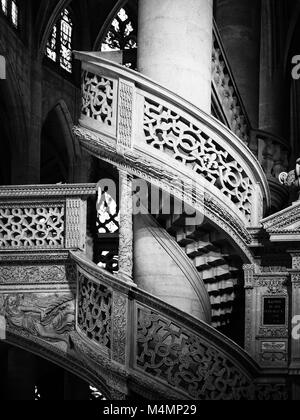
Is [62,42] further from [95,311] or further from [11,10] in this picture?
[95,311]

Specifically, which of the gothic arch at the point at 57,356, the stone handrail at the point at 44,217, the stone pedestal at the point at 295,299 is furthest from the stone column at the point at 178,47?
the gothic arch at the point at 57,356

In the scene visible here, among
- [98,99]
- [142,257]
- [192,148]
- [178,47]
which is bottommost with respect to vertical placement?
[142,257]

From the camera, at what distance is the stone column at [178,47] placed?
1659cm

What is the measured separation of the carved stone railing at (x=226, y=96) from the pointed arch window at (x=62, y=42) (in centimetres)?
1408

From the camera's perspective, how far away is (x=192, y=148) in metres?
16.4

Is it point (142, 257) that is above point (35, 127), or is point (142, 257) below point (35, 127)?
below

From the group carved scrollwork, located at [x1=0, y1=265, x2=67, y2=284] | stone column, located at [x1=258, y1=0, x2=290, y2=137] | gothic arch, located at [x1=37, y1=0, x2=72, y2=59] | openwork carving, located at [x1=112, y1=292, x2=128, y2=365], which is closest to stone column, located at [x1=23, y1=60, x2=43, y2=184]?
gothic arch, located at [x1=37, y1=0, x2=72, y2=59]

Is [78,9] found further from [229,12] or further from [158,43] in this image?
[158,43]

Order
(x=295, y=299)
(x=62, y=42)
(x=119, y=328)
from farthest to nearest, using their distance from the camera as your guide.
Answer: (x=62, y=42), (x=295, y=299), (x=119, y=328)

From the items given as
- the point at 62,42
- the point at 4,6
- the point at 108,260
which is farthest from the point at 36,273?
the point at 62,42

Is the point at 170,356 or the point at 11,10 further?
the point at 11,10

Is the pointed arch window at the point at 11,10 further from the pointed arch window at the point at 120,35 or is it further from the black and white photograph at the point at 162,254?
the black and white photograph at the point at 162,254

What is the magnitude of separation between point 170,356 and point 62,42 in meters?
20.3
